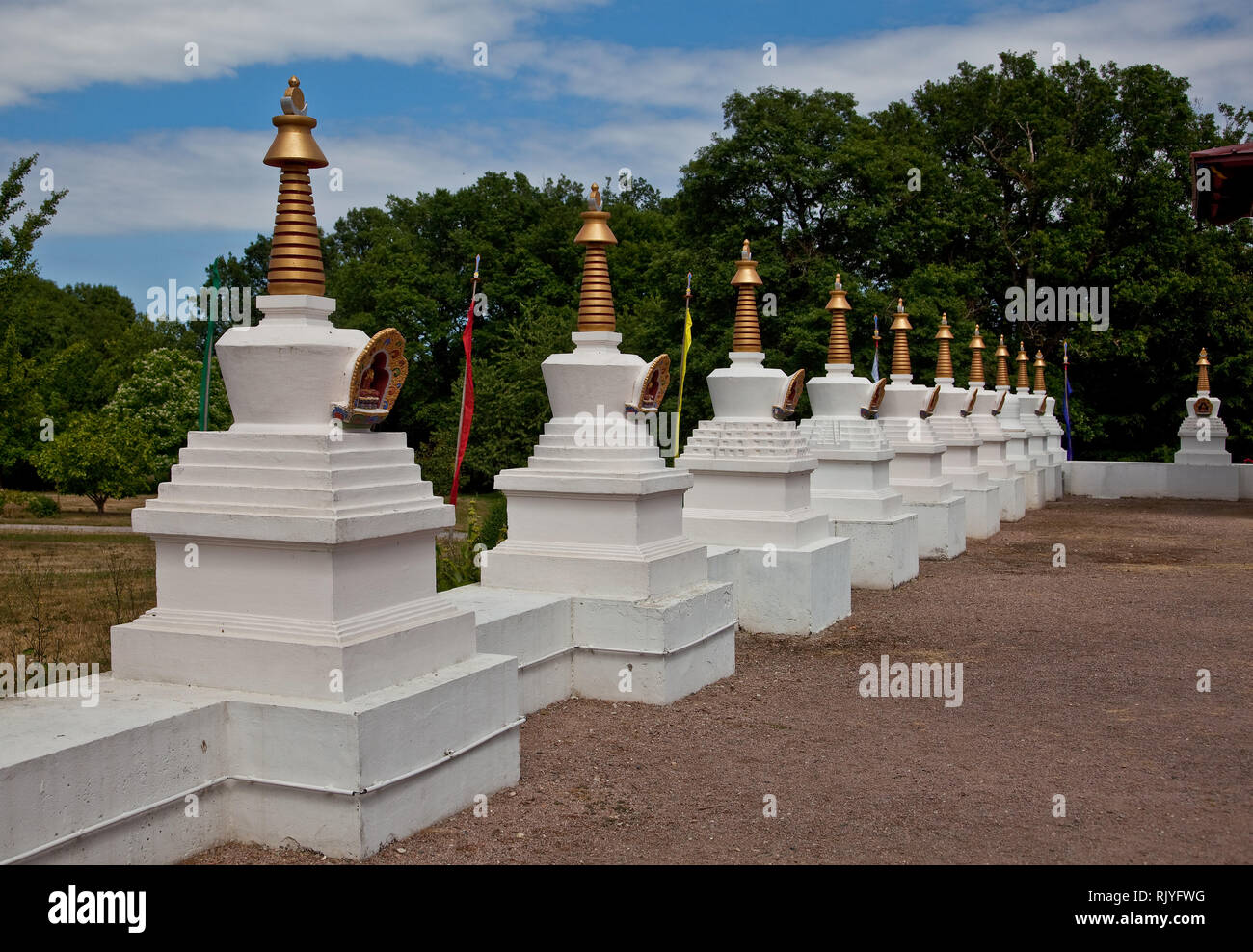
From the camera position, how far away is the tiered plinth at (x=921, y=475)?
1566 centimetres

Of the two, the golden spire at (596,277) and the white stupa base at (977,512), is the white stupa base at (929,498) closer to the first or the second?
the white stupa base at (977,512)

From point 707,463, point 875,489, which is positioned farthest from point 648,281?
point 707,463

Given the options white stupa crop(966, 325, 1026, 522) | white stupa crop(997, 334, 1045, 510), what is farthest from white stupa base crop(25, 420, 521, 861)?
white stupa crop(997, 334, 1045, 510)

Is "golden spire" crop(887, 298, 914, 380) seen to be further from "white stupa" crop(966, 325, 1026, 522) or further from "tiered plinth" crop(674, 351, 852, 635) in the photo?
"tiered plinth" crop(674, 351, 852, 635)

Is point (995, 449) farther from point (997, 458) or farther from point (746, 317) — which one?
point (746, 317)

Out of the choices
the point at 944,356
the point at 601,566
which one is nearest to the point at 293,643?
the point at 601,566

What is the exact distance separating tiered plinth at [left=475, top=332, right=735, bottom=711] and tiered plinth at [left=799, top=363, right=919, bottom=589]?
4.59 metres

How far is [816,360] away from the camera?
85.8ft

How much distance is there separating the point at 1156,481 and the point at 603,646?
23699 millimetres

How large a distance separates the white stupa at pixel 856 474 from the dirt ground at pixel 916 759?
1.61m

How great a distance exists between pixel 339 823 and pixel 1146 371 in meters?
33.7

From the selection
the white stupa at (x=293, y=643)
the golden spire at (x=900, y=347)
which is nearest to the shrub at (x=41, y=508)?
the golden spire at (x=900, y=347)

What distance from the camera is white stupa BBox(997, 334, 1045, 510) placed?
78.9 feet
